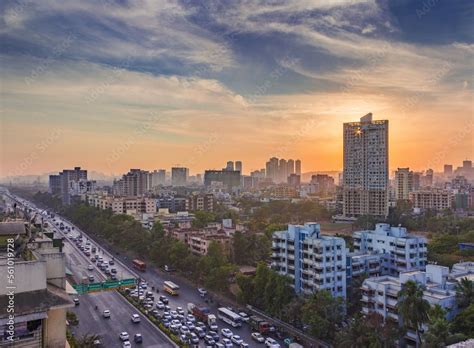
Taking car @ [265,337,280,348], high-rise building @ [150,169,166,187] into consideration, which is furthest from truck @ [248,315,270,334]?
high-rise building @ [150,169,166,187]

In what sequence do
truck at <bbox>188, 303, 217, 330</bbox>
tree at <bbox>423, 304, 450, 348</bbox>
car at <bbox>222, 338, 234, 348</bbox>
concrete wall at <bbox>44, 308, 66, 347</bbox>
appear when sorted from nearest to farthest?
concrete wall at <bbox>44, 308, 66, 347</bbox>, tree at <bbox>423, 304, 450, 348</bbox>, car at <bbox>222, 338, 234, 348</bbox>, truck at <bbox>188, 303, 217, 330</bbox>

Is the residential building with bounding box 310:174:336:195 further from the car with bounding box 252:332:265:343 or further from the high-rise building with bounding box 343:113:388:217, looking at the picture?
the car with bounding box 252:332:265:343

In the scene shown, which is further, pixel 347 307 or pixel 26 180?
pixel 26 180

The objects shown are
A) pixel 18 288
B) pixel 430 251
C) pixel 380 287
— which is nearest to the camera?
pixel 18 288

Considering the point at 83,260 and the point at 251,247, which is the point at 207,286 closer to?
the point at 251,247

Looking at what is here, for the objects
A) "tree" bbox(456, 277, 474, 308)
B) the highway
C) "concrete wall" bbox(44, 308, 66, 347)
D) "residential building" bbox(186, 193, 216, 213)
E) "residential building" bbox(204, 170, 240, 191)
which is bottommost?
the highway

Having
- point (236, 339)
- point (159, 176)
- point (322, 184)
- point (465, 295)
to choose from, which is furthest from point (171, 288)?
point (159, 176)

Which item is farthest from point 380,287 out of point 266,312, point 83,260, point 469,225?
point 469,225
